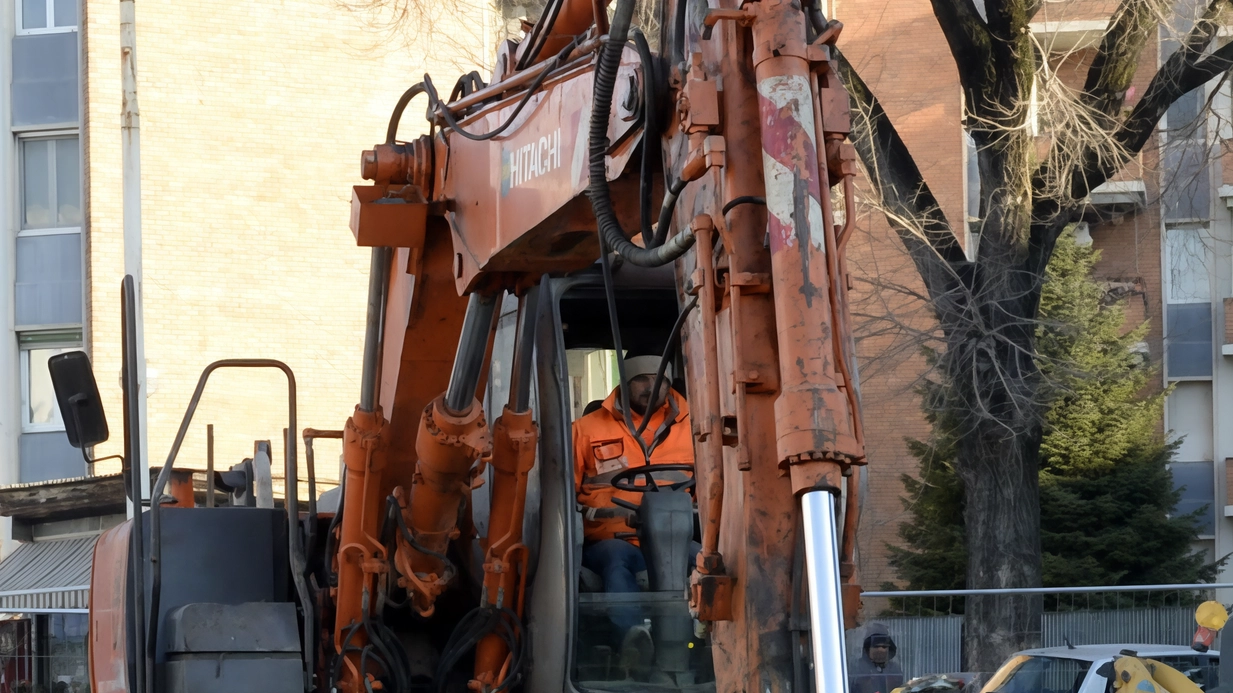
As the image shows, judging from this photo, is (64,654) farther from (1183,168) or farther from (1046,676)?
(1183,168)

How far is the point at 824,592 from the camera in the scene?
2926mm

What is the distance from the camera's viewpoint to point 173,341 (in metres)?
22.7

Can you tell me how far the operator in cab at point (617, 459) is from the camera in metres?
5.88

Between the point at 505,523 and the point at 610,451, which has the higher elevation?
the point at 610,451

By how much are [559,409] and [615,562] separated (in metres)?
0.59

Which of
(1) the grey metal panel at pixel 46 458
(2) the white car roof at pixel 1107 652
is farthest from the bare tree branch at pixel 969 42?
(1) the grey metal panel at pixel 46 458

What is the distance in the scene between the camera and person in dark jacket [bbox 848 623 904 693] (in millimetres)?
8562

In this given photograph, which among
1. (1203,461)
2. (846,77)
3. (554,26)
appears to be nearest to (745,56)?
(554,26)

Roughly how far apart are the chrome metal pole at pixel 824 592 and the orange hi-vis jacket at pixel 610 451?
119 inches

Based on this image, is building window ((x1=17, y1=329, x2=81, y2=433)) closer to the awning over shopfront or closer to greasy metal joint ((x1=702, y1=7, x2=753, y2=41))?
the awning over shopfront

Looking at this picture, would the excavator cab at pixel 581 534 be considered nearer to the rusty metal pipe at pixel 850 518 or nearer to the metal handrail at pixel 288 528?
the metal handrail at pixel 288 528

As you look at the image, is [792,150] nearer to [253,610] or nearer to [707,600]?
[707,600]

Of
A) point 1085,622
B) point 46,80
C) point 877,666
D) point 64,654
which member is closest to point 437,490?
point 877,666

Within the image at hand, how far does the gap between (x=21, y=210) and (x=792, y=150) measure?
22.3m
